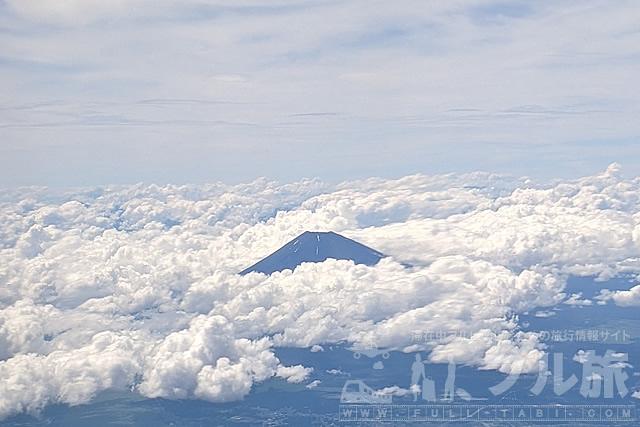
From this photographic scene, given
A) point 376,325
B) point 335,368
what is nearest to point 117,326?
point 335,368

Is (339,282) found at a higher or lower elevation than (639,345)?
higher

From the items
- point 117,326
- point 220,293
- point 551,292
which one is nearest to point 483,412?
point 117,326

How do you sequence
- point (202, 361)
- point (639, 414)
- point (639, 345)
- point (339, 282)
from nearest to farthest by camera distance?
point (202, 361) < point (639, 414) < point (639, 345) < point (339, 282)

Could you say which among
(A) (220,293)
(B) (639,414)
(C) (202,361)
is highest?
(A) (220,293)

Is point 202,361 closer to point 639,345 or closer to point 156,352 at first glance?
point 156,352

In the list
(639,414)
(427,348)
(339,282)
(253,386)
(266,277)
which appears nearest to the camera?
(639,414)

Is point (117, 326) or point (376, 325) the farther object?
point (376, 325)
